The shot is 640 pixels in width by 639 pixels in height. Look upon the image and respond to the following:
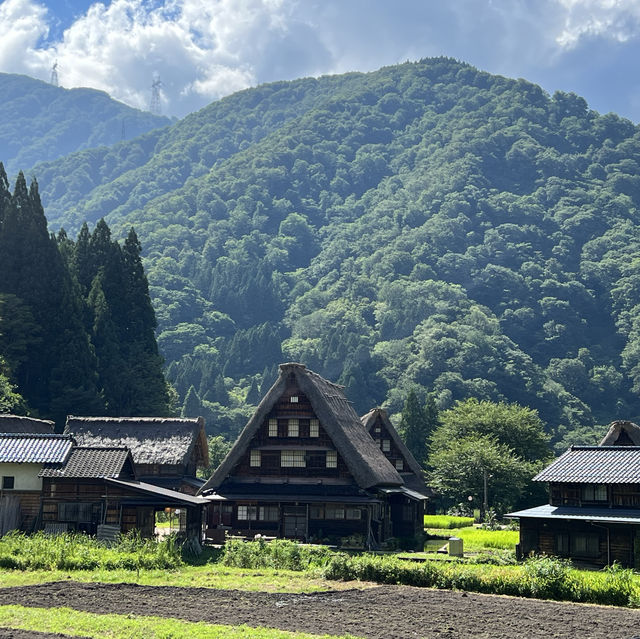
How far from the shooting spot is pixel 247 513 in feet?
145

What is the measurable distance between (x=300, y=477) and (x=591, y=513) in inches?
559

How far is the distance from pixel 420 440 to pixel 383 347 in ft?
260

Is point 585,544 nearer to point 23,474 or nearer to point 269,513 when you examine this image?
point 269,513

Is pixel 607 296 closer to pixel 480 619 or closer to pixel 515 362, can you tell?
pixel 515 362

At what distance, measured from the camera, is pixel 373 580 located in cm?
2847

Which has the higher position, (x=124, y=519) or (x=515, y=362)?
(x=515, y=362)

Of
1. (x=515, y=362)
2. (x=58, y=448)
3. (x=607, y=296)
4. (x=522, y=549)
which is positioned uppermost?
(x=607, y=296)

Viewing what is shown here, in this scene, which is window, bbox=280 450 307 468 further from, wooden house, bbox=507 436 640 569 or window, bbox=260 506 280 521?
wooden house, bbox=507 436 640 569

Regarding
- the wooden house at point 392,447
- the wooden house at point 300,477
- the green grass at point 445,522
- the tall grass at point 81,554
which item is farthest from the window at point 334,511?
the wooden house at point 392,447

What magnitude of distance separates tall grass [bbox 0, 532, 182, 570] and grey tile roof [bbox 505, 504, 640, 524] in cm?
1349

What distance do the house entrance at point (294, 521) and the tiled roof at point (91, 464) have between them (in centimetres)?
970

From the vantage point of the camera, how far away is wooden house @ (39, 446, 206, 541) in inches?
1406

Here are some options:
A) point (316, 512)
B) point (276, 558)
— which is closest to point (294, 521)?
point (316, 512)

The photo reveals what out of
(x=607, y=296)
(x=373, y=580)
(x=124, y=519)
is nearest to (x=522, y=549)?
(x=373, y=580)
